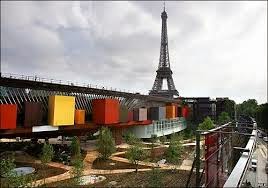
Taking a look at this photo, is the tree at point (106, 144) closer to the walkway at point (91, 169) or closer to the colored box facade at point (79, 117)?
the walkway at point (91, 169)

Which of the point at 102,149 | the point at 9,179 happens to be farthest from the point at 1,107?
the point at 102,149

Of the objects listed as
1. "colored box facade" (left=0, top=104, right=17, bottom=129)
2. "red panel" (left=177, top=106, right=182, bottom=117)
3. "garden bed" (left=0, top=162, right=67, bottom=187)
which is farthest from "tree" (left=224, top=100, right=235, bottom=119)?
"colored box facade" (left=0, top=104, right=17, bottom=129)

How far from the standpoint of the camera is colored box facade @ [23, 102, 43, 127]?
28.5m

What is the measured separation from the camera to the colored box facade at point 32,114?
93.6 feet

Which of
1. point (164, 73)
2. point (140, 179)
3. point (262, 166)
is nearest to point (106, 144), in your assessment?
point (140, 179)

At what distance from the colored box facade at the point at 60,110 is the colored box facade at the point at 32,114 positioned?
60.4 inches

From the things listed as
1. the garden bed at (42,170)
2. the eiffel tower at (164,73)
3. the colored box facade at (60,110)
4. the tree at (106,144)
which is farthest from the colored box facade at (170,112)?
the garden bed at (42,170)

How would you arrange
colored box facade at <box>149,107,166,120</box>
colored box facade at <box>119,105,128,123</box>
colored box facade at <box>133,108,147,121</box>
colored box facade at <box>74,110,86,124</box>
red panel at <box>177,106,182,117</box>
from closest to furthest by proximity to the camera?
colored box facade at <box>74,110,86,124</box>, colored box facade at <box>119,105,128,123</box>, colored box facade at <box>133,108,147,121</box>, colored box facade at <box>149,107,166,120</box>, red panel at <box>177,106,182,117</box>

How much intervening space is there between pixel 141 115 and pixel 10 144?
2210 centimetres

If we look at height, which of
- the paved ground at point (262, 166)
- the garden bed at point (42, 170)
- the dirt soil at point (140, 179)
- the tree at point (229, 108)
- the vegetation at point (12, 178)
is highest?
the tree at point (229, 108)

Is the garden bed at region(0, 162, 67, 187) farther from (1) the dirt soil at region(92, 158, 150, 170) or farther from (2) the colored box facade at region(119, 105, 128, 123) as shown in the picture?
(2) the colored box facade at region(119, 105, 128, 123)

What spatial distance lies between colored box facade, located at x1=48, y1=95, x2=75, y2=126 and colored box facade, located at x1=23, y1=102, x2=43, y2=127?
5.03 ft

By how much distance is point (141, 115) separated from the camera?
49.3 metres

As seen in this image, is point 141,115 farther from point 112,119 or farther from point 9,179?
point 9,179
